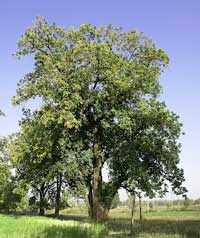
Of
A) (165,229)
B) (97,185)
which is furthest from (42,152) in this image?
(165,229)

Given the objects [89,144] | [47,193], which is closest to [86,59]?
[89,144]

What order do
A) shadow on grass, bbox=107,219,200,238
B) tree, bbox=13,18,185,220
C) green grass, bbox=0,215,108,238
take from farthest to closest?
tree, bbox=13,18,185,220, shadow on grass, bbox=107,219,200,238, green grass, bbox=0,215,108,238

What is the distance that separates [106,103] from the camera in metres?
36.9

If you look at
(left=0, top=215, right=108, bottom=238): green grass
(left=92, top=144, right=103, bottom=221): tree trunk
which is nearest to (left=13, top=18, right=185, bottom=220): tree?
(left=92, top=144, right=103, bottom=221): tree trunk

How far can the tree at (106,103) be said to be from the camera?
3484cm

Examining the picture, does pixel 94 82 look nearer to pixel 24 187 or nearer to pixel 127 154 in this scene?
pixel 127 154

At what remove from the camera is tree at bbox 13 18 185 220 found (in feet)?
114

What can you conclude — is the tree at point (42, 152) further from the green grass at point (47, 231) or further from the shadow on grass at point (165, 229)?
the green grass at point (47, 231)

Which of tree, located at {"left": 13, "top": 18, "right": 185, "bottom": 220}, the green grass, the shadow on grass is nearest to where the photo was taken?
the green grass

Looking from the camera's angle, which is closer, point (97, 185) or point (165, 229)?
point (165, 229)

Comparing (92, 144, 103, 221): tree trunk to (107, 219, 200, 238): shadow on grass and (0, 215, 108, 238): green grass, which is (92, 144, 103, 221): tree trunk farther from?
(0, 215, 108, 238): green grass

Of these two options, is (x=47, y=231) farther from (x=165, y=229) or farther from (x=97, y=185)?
(x=97, y=185)

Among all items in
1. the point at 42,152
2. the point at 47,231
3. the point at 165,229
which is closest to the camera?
the point at 47,231

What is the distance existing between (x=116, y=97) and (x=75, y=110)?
3.70m
